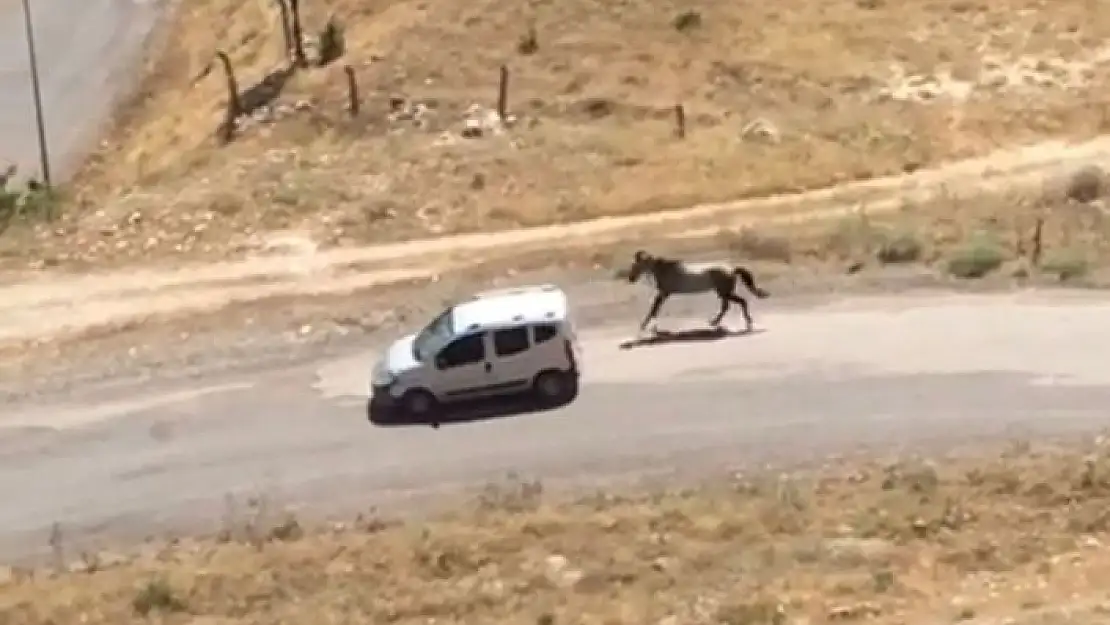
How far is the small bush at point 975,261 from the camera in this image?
83.6ft

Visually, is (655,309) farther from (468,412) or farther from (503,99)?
(503,99)

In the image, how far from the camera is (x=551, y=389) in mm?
22656

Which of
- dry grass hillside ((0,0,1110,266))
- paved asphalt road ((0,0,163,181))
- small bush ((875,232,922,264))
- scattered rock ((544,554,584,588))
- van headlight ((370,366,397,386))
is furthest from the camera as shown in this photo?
paved asphalt road ((0,0,163,181))

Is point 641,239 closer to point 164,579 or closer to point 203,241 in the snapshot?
point 203,241

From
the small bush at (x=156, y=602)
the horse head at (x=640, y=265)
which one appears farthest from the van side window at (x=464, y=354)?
the small bush at (x=156, y=602)

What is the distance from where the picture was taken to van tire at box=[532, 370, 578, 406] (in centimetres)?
2259

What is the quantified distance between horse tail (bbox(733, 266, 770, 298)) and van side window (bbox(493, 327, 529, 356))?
132 inches

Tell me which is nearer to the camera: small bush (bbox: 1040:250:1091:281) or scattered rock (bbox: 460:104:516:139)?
small bush (bbox: 1040:250:1091:281)

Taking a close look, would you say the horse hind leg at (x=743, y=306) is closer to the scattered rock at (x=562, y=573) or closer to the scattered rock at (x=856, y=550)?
the scattered rock at (x=856, y=550)

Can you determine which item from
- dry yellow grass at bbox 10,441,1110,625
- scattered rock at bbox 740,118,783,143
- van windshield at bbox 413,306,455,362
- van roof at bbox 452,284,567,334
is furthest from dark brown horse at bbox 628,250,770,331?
scattered rock at bbox 740,118,783,143

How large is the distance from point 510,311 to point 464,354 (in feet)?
2.72

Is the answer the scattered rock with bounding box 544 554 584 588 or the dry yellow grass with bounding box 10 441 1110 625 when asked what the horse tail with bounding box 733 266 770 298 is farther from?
the scattered rock with bounding box 544 554 584 588

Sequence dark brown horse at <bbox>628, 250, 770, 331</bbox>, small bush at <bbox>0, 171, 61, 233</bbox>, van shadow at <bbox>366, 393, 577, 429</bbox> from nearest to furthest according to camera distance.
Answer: van shadow at <bbox>366, 393, 577, 429</bbox>, dark brown horse at <bbox>628, 250, 770, 331</bbox>, small bush at <bbox>0, 171, 61, 233</bbox>

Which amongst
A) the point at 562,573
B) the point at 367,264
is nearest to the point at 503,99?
the point at 367,264
